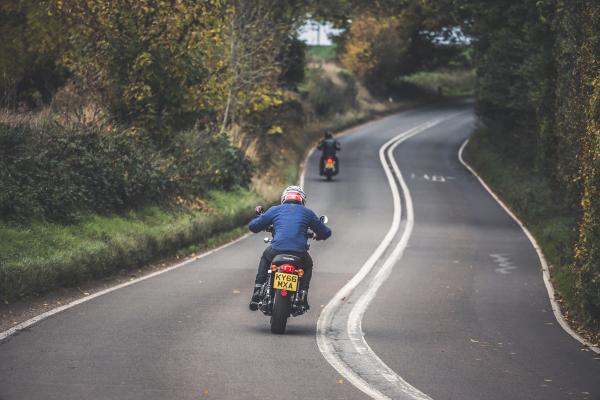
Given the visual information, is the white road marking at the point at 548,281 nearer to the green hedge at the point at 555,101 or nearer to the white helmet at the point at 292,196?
the green hedge at the point at 555,101

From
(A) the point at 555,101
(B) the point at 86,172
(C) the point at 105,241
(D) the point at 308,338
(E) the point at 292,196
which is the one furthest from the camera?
(A) the point at 555,101

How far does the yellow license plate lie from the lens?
12250 millimetres

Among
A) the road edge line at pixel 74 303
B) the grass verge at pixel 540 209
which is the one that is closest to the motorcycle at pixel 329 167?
the grass verge at pixel 540 209

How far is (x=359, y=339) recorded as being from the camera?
12.3 meters

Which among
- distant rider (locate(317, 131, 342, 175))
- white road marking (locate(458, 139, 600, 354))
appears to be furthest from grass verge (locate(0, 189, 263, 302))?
distant rider (locate(317, 131, 342, 175))

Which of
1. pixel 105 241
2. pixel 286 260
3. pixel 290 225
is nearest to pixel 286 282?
pixel 286 260

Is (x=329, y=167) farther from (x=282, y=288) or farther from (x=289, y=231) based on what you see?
(x=282, y=288)

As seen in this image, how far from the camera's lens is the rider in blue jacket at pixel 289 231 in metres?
12.8

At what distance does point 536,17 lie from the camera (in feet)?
116

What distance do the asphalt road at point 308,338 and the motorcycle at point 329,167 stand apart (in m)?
15.4

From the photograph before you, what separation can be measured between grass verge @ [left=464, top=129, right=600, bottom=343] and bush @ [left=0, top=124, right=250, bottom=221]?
9.50 meters

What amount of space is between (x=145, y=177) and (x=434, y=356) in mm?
12939

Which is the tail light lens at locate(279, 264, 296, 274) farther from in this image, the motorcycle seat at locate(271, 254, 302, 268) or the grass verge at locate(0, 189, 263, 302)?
the grass verge at locate(0, 189, 263, 302)

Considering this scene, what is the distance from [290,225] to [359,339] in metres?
1.75
